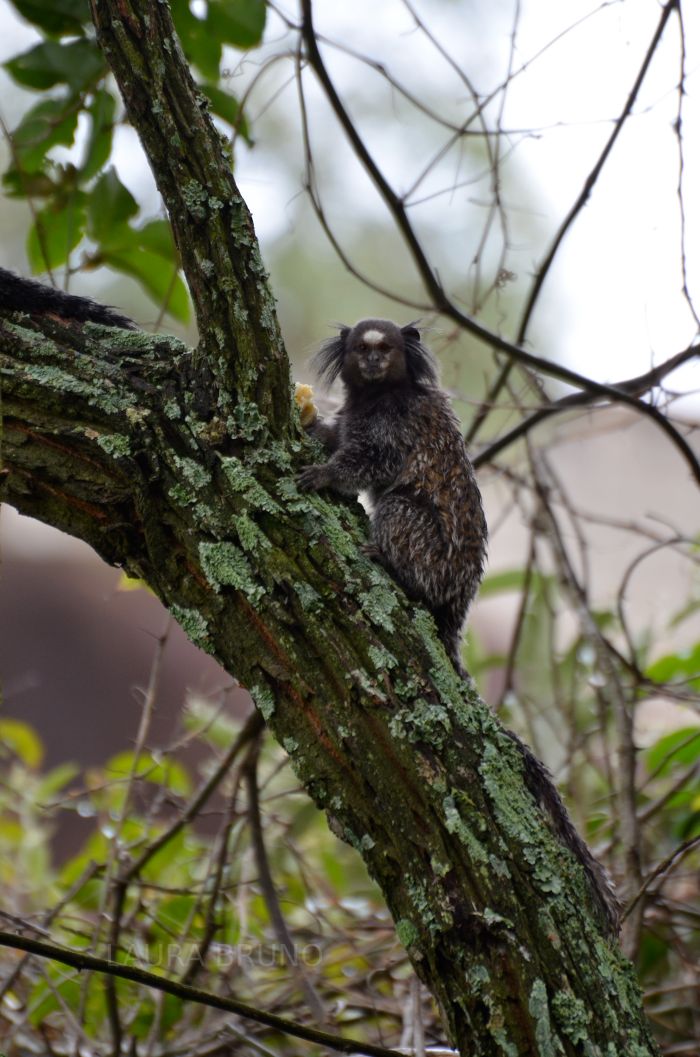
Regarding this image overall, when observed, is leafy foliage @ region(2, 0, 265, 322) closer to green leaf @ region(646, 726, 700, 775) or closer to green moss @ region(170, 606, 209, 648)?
green moss @ region(170, 606, 209, 648)

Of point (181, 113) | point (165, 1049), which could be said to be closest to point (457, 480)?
point (181, 113)

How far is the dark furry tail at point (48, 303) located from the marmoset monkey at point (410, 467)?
2.36 ft

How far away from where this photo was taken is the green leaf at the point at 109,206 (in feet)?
10.7

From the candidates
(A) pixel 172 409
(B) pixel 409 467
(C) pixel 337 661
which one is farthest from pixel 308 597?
(B) pixel 409 467

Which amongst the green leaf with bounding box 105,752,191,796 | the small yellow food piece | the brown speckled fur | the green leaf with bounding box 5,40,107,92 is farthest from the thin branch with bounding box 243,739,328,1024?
the green leaf with bounding box 5,40,107,92

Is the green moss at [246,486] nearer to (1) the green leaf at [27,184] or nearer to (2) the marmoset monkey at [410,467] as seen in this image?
(2) the marmoset monkey at [410,467]

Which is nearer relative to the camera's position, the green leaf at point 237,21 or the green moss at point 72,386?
the green moss at point 72,386

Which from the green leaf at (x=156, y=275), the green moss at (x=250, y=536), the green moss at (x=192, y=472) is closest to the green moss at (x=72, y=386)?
the green moss at (x=192, y=472)

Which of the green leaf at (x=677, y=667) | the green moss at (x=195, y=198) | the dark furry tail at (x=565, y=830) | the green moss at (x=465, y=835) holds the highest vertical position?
the green leaf at (x=677, y=667)

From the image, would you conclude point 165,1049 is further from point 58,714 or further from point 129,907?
point 58,714

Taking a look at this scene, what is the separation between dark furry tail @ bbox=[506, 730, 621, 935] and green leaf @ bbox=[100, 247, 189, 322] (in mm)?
1859

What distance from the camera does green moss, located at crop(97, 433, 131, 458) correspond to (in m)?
2.38

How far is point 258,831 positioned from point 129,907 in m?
0.95

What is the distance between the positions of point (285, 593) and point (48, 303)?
3.42 feet
